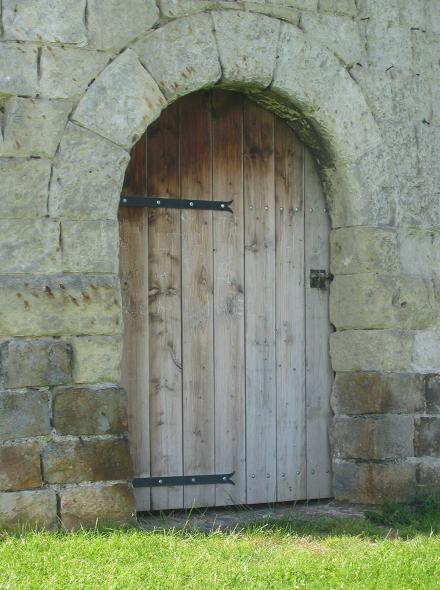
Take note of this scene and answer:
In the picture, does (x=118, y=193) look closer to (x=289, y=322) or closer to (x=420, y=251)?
(x=289, y=322)

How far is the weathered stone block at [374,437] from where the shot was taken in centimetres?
583

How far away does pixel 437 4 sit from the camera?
244 inches

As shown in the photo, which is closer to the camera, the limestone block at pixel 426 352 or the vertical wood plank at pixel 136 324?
the vertical wood plank at pixel 136 324

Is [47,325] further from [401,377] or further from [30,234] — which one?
[401,377]

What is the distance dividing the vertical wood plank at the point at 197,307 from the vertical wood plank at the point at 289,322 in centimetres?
43

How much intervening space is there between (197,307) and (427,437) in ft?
4.97

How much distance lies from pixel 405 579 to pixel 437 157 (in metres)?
2.74

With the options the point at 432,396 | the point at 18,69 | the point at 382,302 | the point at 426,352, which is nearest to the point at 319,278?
the point at 382,302

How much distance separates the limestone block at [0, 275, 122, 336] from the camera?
491 centimetres

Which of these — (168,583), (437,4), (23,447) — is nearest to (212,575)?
(168,583)

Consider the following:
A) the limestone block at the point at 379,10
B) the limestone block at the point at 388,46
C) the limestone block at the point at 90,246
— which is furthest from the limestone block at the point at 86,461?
the limestone block at the point at 379,10

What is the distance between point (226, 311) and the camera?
19.2 ft

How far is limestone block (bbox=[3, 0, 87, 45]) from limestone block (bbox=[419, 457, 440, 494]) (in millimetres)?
2979

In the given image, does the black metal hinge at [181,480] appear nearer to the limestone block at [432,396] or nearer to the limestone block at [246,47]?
the limestone block at [432,396]
